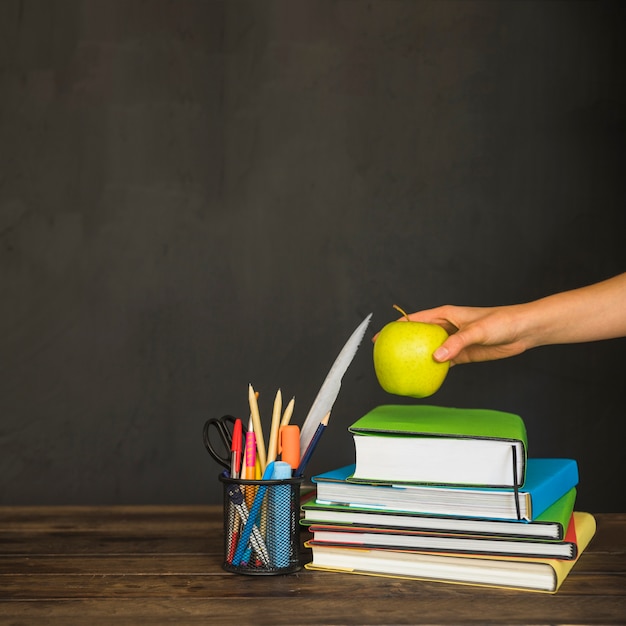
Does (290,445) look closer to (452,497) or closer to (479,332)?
(452,497)

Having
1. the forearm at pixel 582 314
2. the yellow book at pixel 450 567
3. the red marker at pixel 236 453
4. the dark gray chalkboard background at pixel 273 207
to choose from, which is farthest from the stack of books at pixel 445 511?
the dark gray chalkboard background at pixel 273 207

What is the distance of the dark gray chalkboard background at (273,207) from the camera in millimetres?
2164

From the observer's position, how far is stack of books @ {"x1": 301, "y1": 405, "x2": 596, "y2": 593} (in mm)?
971

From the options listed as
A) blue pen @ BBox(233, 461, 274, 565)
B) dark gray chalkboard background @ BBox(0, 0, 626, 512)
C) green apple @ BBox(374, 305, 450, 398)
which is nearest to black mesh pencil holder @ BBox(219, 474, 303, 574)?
blue pen @ BBox(233, 461, 274, 565)

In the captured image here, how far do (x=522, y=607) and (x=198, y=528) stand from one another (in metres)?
0.58

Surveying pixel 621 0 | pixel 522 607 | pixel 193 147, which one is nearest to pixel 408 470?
pixel 522 607

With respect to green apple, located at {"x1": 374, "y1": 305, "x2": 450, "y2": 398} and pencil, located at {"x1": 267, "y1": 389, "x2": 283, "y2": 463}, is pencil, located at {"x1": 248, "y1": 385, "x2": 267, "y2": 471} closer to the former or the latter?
pencil, located at {"x1": 267, "y1": 389, "x2": 283, "y2": 463}

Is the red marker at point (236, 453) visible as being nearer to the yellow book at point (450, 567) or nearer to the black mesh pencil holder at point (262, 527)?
the black mesh pencil holder at point (262, 527)

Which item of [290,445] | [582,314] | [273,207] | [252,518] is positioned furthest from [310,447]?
[273,207]

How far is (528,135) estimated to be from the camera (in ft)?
7.14

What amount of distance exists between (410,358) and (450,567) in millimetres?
282

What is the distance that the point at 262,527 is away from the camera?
3.35 ft

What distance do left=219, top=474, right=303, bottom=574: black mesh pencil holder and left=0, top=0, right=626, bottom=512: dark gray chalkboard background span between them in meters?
1.13

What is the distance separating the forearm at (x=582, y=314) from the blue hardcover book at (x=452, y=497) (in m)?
0.27
